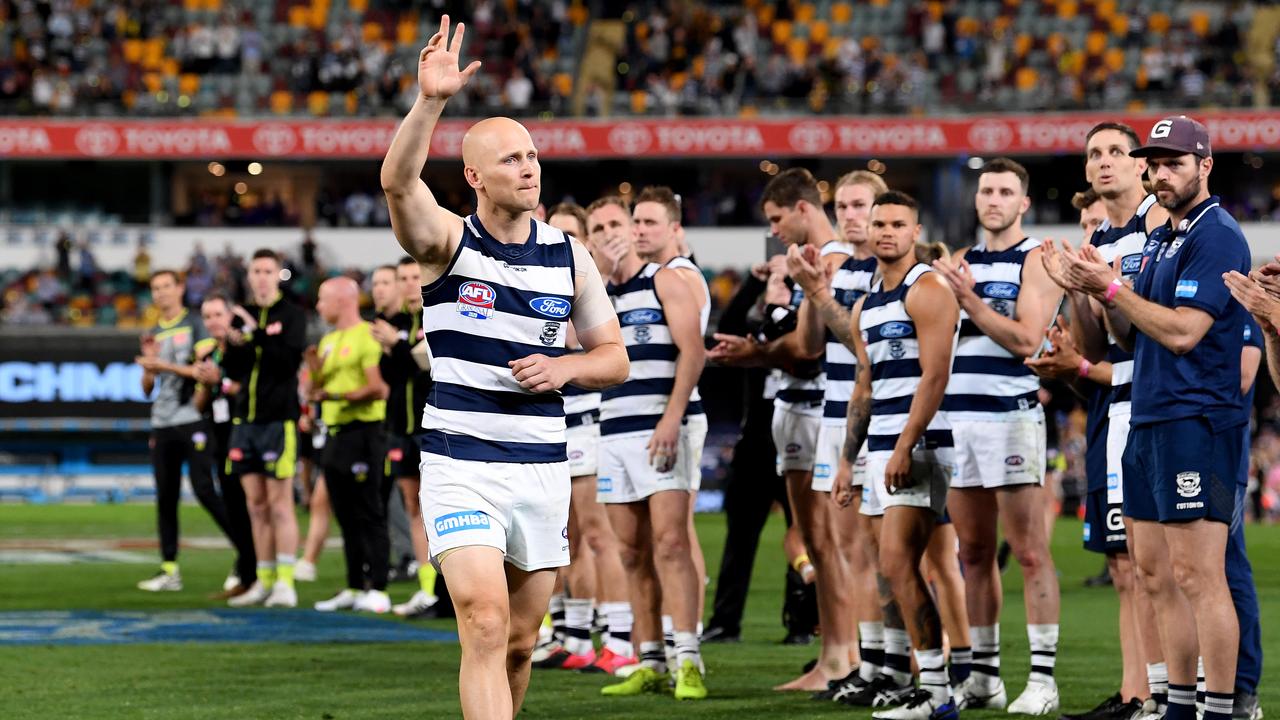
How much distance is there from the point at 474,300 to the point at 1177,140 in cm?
277

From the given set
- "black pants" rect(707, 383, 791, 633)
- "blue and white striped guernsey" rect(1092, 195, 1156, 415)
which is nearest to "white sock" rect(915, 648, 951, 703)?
"blue and white striped guernsey" rect(1092, 195, 1156, 415)

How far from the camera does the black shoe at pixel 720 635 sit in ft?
36.9

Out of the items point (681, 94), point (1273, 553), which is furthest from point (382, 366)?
point (681, 94)

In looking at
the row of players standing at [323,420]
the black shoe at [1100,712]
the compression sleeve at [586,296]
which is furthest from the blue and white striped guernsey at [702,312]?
the row of players standing at [323,420]

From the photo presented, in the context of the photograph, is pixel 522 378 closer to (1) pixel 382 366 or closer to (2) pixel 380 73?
(1) pixel 382 366

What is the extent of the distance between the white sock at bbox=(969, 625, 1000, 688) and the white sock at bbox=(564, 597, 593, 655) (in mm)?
2654

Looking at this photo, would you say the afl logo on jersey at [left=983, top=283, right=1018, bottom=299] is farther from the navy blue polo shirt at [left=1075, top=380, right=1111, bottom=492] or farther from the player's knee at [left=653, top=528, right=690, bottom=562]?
the player's knee at [left=653, top=528, right=690, bottom=562]

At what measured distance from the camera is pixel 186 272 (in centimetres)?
3341

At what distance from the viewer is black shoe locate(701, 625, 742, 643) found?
1124 centimetres

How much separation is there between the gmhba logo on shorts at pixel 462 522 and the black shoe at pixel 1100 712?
10.3ft

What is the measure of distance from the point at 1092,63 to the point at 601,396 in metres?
31.1

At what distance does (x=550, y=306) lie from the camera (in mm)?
5988

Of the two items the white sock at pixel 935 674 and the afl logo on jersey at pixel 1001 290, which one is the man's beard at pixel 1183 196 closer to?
the afl logo on jersey at pixel 1001 290

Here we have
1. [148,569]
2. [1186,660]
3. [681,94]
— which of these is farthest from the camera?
[681,94]
